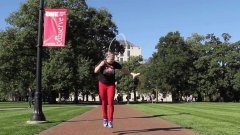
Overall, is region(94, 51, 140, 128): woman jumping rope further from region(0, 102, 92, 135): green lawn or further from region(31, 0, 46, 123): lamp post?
region(31, 0, 46, 123): lamp post

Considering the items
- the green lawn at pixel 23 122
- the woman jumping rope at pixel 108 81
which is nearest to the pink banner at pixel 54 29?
the green lawn at pixel 23 122

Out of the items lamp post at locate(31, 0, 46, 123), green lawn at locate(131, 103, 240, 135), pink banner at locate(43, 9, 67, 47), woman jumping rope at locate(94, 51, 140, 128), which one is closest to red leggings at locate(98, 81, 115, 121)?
woman jumping rope at locate(94, 51, 140, 128)

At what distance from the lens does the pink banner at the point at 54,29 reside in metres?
16.9

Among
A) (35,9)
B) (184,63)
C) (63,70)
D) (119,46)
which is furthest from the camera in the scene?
(184,63)

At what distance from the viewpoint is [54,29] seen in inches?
665

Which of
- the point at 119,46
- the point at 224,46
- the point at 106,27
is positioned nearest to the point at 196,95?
the point at 224,46

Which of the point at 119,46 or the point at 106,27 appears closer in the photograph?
the point at 106,27

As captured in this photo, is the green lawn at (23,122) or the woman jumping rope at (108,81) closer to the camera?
the woman jumping rope at (108,81)

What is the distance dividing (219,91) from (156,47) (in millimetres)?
18584

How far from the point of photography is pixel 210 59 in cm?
10344

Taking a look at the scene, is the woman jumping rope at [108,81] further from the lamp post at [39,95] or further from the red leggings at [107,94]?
the lamp post at [39,95]

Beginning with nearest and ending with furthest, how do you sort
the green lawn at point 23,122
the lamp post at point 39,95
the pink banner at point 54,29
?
1. the green lawn at point 23,122
2. the lamp post at point 39,95
3. the pink banner at point 54,29

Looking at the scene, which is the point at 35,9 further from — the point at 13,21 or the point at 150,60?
the point at 150,60

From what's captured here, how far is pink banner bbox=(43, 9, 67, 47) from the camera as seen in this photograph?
55.4 feet
